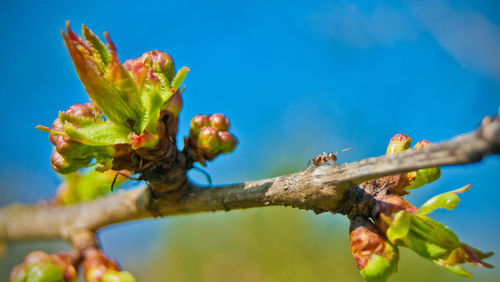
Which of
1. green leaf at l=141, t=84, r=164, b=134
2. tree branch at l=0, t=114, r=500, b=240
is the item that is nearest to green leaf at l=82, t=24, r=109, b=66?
green leaf at l=141, t=84, r=164, b=134

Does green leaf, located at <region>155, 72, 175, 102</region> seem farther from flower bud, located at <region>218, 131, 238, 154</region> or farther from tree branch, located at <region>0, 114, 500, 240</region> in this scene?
tree branch, located at <region>0, 114, 500, 240</region>

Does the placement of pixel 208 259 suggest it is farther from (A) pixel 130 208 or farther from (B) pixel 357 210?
(B) pixel 357 210

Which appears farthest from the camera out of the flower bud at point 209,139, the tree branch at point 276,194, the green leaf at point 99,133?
the flower bud at point 209,139

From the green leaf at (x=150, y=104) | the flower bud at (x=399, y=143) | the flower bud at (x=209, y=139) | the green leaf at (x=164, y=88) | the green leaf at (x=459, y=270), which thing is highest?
the green leaf at (x=164, y=88)

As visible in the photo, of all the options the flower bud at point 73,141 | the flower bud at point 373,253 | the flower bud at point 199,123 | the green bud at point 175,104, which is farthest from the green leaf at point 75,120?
the flower bud at point 373,253

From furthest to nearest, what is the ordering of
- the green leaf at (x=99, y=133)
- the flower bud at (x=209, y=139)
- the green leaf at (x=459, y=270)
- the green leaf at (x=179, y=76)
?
the flower bud at (x=209, y=139)
the green leaf at (x=179, y=76)
the green leaf at (x=99, y=133)
the green leaf at (x=459, y=270)

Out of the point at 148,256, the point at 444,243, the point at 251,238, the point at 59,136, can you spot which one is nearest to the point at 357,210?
the point at 444,243

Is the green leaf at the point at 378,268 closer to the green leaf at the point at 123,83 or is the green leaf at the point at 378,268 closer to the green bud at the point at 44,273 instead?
the green leaf at the point at 123,83
